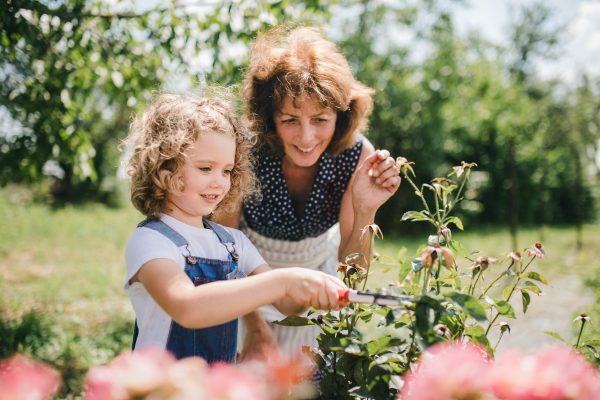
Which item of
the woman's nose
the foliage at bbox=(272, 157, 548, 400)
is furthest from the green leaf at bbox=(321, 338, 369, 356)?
the woman's nose

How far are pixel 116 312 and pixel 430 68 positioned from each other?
9.71 metres

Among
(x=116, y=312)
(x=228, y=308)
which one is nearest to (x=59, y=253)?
(x=116, y=312)

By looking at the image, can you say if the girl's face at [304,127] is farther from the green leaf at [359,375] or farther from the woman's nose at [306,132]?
the green leaf at [359,375]

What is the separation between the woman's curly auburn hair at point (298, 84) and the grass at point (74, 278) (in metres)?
2.06

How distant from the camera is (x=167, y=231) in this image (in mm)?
1360

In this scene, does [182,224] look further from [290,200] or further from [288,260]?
[288,260]

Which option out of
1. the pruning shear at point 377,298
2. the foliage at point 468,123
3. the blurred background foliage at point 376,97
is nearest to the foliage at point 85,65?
the blurred background foliage at point 376,97

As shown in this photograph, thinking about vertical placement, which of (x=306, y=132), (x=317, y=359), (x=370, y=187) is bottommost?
(x=317, y=359)

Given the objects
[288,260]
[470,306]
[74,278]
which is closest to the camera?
[470,306]

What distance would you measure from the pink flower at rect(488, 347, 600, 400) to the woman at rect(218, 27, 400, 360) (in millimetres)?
1140

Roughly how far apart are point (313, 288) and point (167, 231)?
0.64 metres

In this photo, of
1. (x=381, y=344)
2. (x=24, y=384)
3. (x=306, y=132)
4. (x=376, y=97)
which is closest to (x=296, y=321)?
(x=381, y=344)

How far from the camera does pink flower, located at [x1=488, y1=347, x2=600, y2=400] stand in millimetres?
508

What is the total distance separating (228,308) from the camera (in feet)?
3.24
